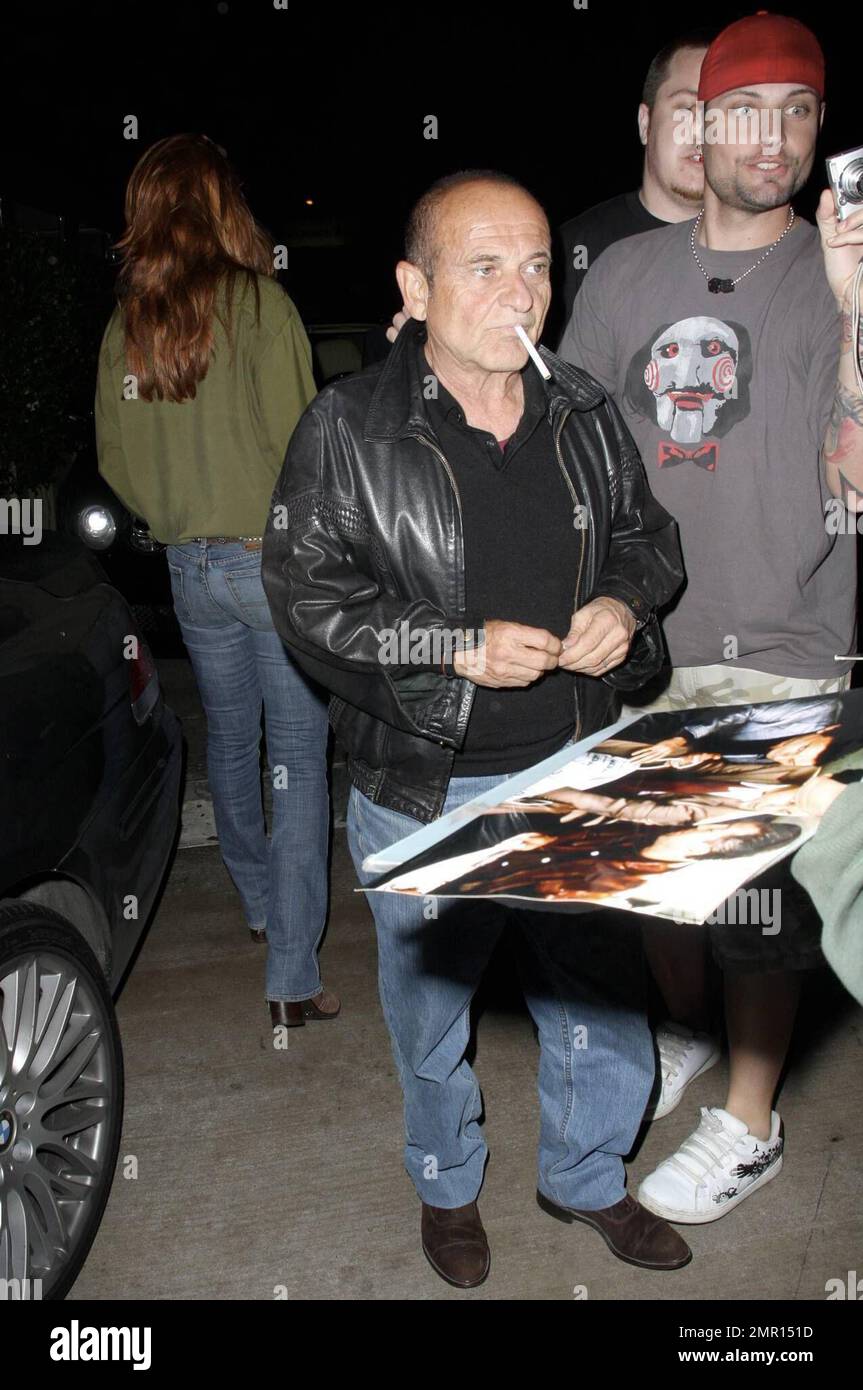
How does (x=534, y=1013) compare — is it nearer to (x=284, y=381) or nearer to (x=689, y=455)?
(x=689, y=455)

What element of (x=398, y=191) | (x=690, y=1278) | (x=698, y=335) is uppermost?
(x=398, y=191)

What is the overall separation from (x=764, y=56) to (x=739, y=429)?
706 millimetres

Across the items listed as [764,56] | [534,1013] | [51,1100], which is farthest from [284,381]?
[51,1100]

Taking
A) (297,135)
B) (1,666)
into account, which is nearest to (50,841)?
(1,666)

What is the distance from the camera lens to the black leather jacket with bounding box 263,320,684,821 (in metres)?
2.11

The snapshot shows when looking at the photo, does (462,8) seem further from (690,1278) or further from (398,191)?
(690,1278)

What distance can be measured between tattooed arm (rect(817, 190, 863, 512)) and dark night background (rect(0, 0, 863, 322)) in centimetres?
765

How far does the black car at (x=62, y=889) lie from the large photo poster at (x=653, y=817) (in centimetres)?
118

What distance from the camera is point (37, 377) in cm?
832

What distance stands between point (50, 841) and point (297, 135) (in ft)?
83.9

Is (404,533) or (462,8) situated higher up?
(462,8)

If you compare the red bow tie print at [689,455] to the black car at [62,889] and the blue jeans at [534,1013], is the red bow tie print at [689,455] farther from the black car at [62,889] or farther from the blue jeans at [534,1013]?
the black car at [62,889]

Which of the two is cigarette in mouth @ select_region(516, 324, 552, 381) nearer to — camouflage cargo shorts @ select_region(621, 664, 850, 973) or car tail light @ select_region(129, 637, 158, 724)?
camouflage cargo shorts @ select_region(621, 664, 850, 973)

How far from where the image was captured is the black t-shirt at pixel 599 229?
10.9 ft
